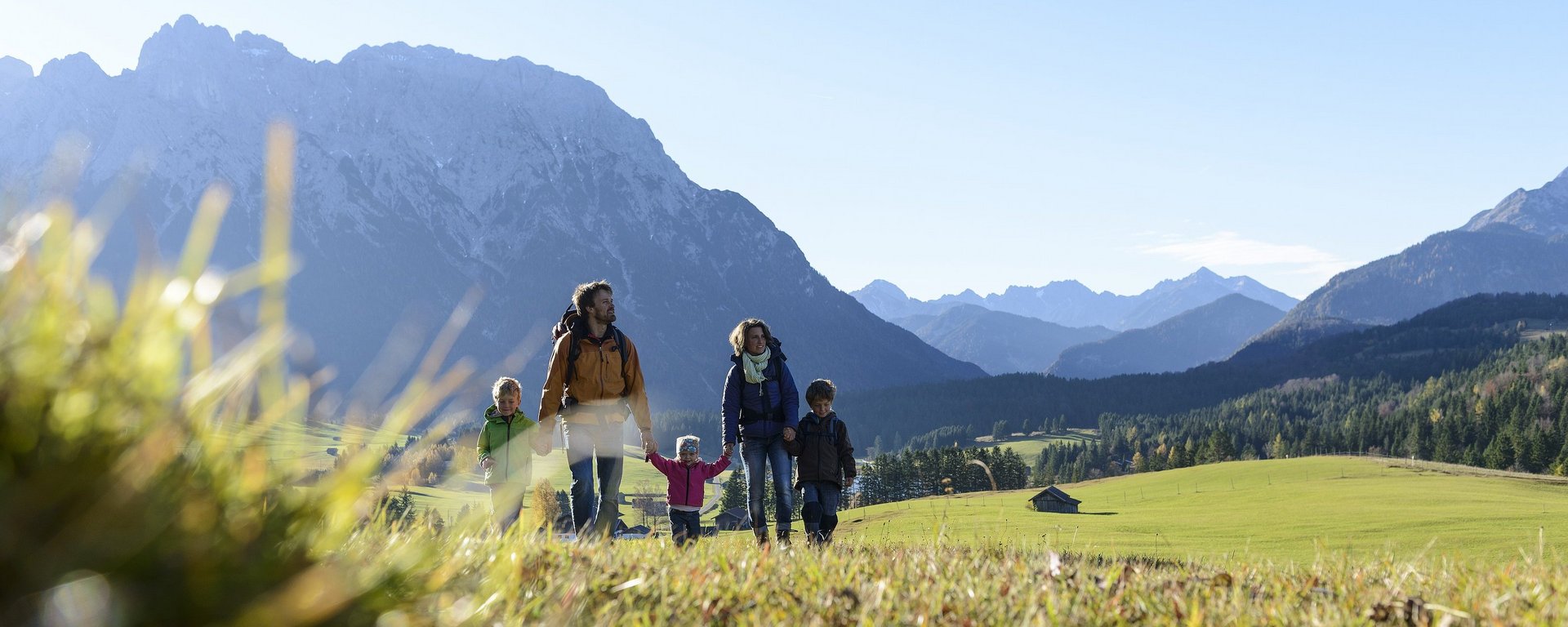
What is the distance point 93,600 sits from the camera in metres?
1.63

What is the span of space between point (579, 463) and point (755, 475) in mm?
2213

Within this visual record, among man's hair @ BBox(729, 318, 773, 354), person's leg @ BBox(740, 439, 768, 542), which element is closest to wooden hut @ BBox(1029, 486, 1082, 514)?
person's leg @ BBox(740, 439, 768, 542)

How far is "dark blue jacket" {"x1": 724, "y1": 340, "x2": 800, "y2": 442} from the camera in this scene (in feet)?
38.4

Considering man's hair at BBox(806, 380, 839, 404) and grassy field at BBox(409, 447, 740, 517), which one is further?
man's hair at BBox(806, 380, 839, 404)

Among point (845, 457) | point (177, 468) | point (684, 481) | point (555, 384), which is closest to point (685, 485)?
point (684, 481)

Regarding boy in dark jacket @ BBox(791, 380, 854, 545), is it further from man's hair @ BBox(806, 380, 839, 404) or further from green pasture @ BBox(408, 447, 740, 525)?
green pasture @ BBox(408, 447, 740, 525)

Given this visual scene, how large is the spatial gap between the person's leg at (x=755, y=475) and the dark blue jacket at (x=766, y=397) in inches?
5.6

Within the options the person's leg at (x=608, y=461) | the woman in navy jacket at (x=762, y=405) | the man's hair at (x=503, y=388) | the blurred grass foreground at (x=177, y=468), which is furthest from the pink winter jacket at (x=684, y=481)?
the blurred grass foreground at (x=177, y=468)

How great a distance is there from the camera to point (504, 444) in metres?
11.2

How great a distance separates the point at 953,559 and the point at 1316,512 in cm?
6872

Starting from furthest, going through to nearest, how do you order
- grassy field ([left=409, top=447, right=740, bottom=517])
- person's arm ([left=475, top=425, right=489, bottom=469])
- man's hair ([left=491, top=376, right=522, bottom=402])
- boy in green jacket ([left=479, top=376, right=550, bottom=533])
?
person's arm ([left=475, top=425, right=489, bottom=469]) < man's hair ([left=491, top=376, right=522, bottom=402]) < boy in green jacket ([left=479, top=376, right=550, bottom=533]) < grassy field ([left=409, top=447, right=740, bottom=517])

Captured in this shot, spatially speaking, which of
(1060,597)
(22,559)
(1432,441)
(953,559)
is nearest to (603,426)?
(953,559)

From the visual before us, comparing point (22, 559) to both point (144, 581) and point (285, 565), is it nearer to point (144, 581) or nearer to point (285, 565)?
point (144, 581)

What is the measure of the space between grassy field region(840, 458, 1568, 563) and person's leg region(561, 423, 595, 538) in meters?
3.18
